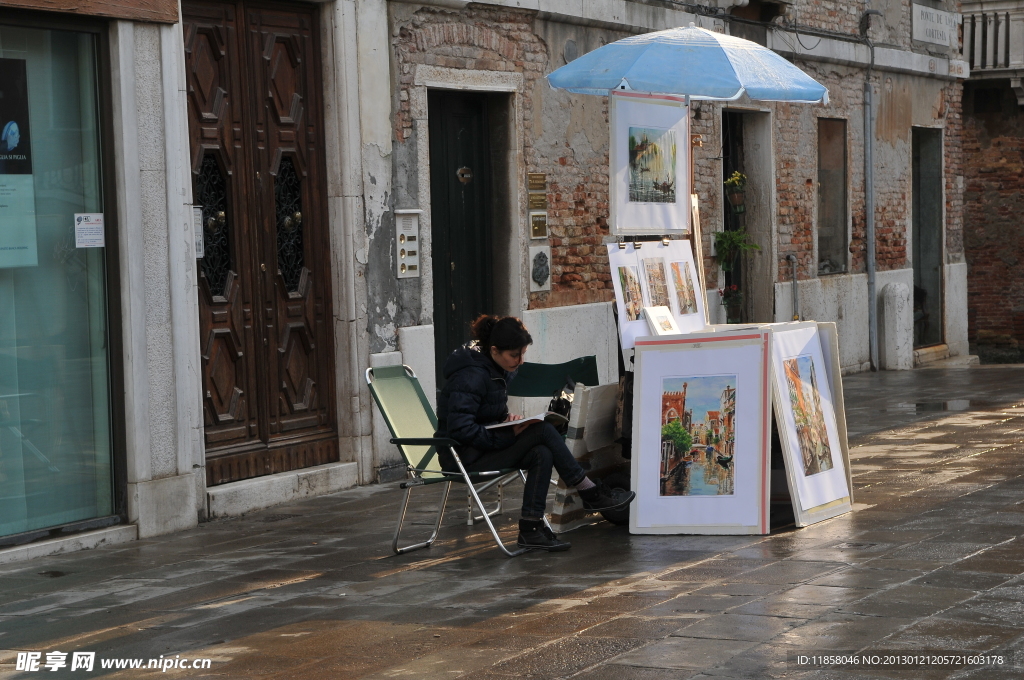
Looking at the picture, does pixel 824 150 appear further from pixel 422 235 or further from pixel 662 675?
pixel 662 675

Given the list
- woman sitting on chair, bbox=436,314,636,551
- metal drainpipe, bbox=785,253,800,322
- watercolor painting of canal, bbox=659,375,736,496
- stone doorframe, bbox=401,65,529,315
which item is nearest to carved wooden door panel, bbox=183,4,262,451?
woman sitting on chair, bbox=436,314,636,551

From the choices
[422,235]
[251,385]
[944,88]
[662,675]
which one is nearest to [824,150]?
[944,88]

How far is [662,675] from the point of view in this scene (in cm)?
452

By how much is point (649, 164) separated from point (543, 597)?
3391 millimetres

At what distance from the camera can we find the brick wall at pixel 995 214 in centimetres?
2155

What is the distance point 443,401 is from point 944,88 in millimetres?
13807

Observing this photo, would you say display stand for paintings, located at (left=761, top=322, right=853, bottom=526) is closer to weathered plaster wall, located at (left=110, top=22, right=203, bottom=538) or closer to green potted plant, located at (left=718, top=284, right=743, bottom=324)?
weathered plaster wall, located at (left=110, top=22, right=203, bottom=538)

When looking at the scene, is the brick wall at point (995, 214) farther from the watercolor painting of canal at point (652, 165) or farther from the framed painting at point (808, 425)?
the framed painting at point (808, 425)

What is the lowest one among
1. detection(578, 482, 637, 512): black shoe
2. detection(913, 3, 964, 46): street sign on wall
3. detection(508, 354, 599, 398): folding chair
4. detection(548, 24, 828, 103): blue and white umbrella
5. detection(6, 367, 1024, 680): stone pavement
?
detection(6, 367, 1024, 680): stone pavement

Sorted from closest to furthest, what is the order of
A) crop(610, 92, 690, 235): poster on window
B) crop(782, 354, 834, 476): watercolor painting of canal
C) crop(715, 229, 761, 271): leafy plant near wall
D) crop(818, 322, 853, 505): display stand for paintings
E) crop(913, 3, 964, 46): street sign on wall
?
crop(782, 354, 834, 476): watercolor painting of canal < crop(818, 322, 853, 505): display stand for paintings < crop(610, 92, 690, 235): poster on window < crop(715, 229, 761, 271): leafy plant near wall < crop(913, 3, 964, 46): street sign on wall

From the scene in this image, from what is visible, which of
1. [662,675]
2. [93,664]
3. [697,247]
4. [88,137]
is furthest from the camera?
[697,247]

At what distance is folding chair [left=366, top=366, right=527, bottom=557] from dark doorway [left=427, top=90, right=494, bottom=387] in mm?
2706

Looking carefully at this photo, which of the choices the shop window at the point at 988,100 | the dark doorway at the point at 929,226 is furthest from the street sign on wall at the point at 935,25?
the shop window at the point at 988,100

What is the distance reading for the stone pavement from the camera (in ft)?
15.8
